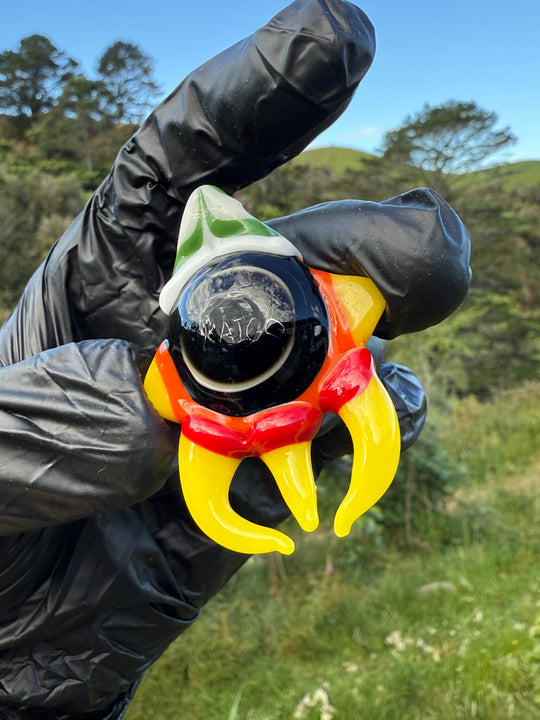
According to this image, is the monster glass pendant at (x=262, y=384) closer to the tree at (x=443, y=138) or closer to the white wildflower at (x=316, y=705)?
the white wildflower at (x=316, y=705)

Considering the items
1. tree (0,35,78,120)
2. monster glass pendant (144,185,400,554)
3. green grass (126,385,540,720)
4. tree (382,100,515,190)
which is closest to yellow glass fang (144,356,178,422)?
monster glass pendant (144,185,400,554)

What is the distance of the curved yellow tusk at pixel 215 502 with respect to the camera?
0.62 metres

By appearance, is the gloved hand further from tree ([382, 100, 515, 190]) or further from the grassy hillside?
the grassy hillside

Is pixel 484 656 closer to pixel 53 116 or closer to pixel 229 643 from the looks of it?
pixel 229 643

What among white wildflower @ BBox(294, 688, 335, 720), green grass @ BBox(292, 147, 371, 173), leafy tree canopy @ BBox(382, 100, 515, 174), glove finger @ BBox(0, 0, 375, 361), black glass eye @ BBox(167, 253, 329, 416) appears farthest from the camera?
green grass @ BBox(292, 147, 371, 173)

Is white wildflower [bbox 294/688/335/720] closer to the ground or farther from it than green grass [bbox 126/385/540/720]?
farther from it

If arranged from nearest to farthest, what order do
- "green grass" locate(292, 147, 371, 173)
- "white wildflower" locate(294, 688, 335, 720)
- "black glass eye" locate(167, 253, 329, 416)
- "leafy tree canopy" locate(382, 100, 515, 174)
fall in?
"black glass eye" locate(167, 253, 329, 416), "white wildflower" locate(294, 688, 335, 720), "leafy tree canopy" locate(382, 100, 515, 174), "green grass" locate(292, 147, 371, 173)

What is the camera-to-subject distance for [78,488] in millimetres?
658

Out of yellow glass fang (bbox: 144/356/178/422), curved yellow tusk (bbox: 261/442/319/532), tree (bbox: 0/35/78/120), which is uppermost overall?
tree (bbox: 0/35/78/120)

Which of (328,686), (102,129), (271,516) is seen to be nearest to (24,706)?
(271,516)

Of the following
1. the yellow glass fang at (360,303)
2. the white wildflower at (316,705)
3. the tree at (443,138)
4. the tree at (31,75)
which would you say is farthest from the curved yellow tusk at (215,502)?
the tree at (31,75)

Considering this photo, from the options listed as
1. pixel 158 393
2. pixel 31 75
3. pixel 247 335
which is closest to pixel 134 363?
pixel 158 393

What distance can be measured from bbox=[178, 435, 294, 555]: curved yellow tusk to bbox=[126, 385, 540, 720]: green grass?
123 cm

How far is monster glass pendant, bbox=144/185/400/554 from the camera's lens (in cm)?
59
